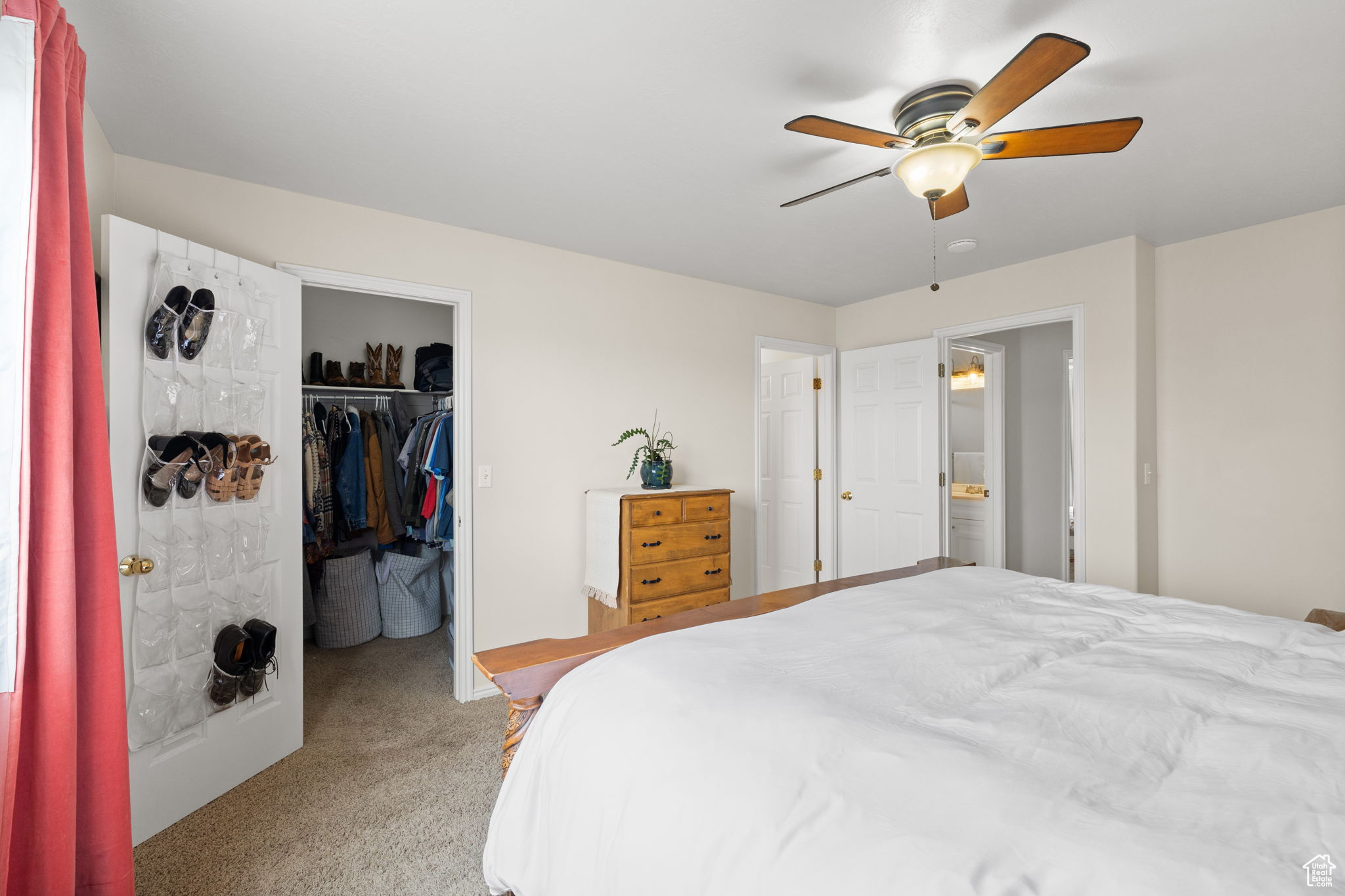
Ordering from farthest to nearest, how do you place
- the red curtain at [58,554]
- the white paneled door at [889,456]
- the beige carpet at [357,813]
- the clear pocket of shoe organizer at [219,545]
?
the white paneled door at [889,456]
the clear pocket of shoe organizer at [219,545]
the beige carpet at [357,813]
the red curtain at [58,554]

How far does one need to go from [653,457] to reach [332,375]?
203 cm

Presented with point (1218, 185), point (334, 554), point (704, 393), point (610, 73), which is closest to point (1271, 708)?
point (610, 73)

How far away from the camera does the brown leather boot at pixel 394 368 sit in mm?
3990

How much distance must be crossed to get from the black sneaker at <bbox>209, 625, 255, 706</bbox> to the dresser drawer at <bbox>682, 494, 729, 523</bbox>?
6.65 feet

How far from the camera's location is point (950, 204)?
86.5 inches

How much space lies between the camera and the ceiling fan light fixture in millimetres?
1813

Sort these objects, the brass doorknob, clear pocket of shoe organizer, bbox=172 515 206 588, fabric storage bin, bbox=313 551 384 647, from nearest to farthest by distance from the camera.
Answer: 1. the brass doorknob
2. clear pocket of shoe organizer, bbox=172 515 206 588
3. fabric storage bin, bbox=313 551 384 647

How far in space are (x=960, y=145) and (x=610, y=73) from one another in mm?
1064

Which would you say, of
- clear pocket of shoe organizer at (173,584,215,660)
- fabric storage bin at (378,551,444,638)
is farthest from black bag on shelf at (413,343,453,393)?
clear pocket of shoe organizer at (173,584,215,660)

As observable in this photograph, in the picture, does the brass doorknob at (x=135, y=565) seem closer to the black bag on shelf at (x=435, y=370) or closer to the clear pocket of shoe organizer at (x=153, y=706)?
the clear pocket of shoe organizer at (x=153, y=706)

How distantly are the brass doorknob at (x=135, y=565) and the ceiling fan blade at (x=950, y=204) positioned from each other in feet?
9.43

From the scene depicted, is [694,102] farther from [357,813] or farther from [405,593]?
[405,593]

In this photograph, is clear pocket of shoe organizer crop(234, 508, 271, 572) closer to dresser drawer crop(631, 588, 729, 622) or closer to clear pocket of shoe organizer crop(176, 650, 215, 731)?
clear pocket of shoe organizer crop(176, 650, 215, 731)

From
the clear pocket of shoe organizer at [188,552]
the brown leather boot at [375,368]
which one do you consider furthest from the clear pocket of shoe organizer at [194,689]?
the brown leather boot at [375,368]
